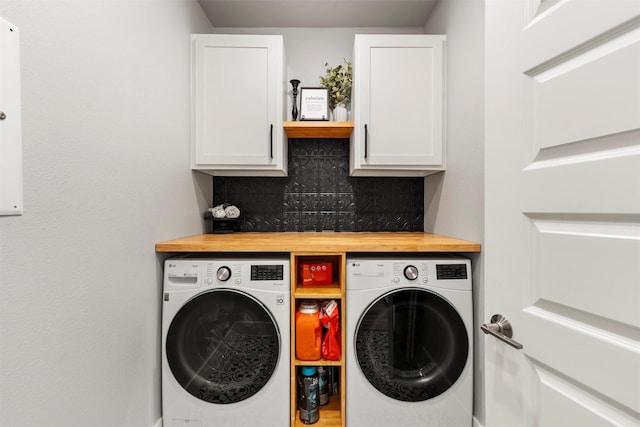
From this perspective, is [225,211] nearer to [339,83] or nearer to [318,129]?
[318,129]

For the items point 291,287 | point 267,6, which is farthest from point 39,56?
point 267,6

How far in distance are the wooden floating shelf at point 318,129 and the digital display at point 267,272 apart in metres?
0.95

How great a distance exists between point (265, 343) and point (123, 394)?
628mm

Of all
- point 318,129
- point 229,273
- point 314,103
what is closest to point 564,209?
point 229,273

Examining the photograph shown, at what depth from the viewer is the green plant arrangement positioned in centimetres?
209

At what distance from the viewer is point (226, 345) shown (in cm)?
154

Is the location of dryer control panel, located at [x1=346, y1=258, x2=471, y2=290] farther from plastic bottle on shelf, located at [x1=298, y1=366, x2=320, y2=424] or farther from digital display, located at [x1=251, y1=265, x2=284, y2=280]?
plastic bottle on shelf, located at [x1=298, y1=366, x2=320, y2=424]

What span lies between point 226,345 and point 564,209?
1506 millimetres

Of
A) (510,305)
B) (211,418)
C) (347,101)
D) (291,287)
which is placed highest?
(347,101)

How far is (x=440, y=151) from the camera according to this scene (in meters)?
1.94

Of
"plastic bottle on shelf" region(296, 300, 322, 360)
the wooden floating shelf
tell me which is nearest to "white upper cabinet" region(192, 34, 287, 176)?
the wooden floating shelf

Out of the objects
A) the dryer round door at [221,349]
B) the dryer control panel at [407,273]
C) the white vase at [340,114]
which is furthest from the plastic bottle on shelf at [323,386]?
the white vase at [340,114]

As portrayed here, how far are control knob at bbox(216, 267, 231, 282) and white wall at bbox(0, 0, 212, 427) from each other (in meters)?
0.33

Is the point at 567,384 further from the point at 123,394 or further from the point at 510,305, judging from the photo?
the point at 123,394
